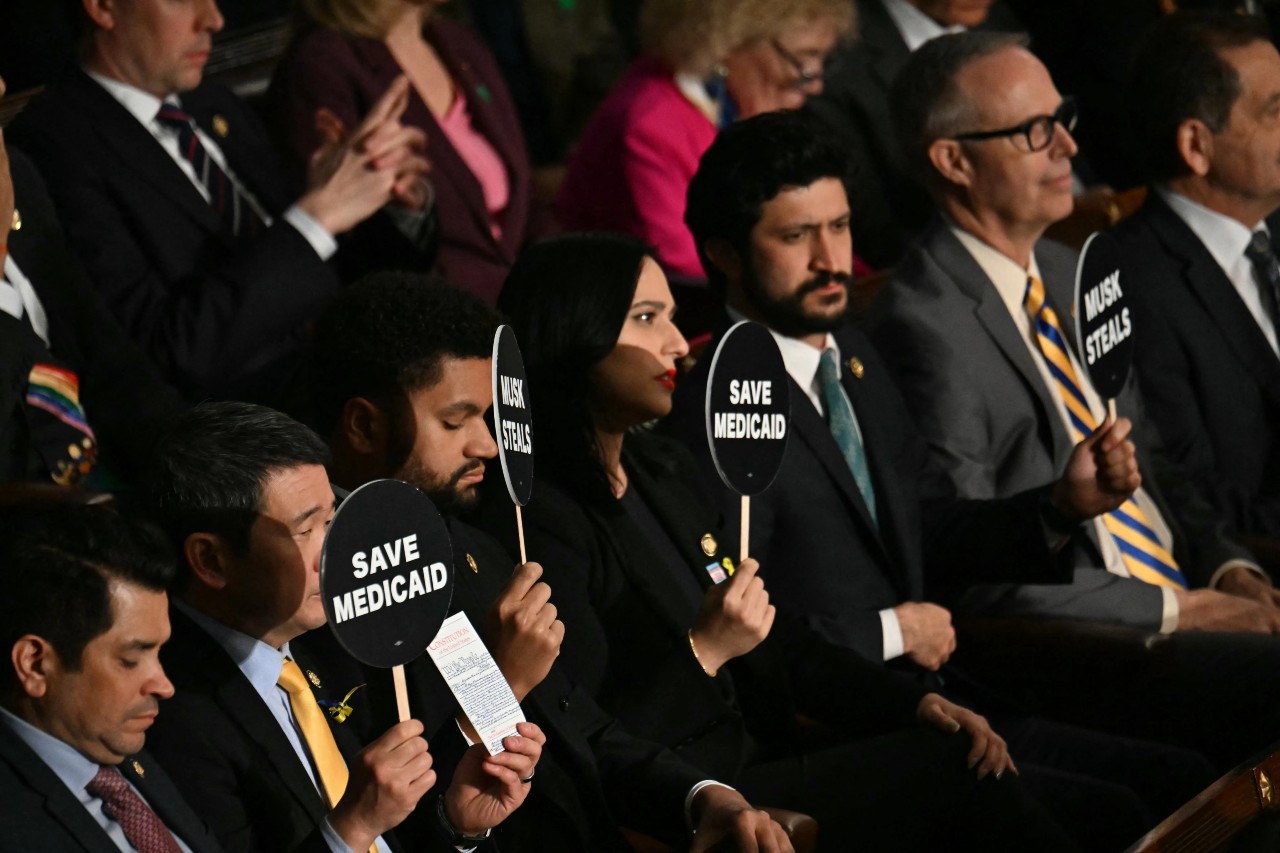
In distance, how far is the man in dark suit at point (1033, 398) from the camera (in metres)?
3.41

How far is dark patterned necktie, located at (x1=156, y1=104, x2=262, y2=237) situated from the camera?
3.61 meters

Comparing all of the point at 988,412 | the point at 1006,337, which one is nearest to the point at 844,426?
the point at 988,412

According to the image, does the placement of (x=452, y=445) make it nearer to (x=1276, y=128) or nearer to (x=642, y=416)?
(x=642, y=416)

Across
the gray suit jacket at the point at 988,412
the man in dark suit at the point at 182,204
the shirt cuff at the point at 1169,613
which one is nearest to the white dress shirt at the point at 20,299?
the man in dark suit at the point at 182,204

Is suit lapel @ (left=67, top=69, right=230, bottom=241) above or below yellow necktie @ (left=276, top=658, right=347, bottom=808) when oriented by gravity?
above

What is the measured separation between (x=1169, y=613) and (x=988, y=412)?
1.66ft

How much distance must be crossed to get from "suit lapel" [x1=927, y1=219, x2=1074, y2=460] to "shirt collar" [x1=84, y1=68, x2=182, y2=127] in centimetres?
157

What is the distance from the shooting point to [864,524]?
3355mm

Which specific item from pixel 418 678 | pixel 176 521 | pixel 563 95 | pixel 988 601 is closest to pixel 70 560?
pixel 176 521

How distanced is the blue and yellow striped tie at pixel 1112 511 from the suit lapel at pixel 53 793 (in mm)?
2205

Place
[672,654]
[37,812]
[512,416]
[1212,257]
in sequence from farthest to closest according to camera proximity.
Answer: [1212,257] → [672,654] → [512,416] → [37,812]

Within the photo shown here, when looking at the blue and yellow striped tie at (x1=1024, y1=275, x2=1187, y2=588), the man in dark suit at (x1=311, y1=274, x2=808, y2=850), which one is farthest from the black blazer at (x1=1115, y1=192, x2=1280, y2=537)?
the man in dark suit at (x1=311, y1=274, x2=808, y2=850)

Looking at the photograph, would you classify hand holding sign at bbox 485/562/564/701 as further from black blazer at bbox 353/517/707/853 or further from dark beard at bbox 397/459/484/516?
Answer: dark beard at bbox 397/459/484/516

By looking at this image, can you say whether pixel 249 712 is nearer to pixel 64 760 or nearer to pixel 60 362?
pixel 64 760
